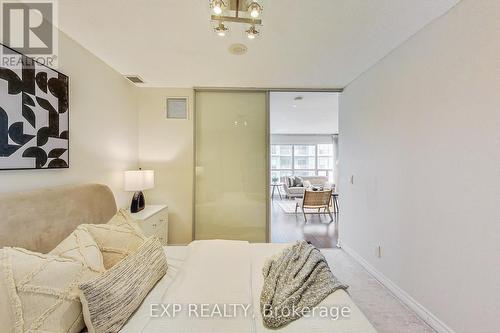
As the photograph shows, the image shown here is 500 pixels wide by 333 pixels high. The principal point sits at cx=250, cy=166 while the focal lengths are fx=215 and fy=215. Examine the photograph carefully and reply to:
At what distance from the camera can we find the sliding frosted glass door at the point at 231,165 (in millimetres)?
3311

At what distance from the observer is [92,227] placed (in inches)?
57.4

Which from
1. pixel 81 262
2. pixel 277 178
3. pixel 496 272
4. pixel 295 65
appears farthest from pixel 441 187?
pixel 277 178

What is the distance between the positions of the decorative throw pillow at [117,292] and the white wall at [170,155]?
1.92 meters

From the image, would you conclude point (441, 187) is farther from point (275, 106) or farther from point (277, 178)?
point (277, 178)

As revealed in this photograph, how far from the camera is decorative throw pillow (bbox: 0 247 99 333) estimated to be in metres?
0.85

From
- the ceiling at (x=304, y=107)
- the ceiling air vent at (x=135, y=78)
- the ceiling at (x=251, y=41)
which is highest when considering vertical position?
the ceiling at (x=304, y=107)

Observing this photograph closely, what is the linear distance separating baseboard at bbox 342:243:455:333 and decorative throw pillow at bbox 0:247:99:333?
2425 millimetres

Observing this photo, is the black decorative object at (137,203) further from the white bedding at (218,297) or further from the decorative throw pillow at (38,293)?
the decorative throw pillow at (38,293)

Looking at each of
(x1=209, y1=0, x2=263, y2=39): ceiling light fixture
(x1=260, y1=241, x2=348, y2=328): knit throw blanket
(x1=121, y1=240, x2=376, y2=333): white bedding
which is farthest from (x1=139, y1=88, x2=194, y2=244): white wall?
(x1=260, y1=241, x2=348, y2=328): knit throw blanket

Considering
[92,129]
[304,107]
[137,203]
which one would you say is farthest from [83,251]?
[304,107]

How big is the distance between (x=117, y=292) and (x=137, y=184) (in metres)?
1.80

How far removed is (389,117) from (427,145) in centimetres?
59

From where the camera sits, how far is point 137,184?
266 cm

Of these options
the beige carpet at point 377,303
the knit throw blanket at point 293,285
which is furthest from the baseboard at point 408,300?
the knit throw blanket at point 293,285
